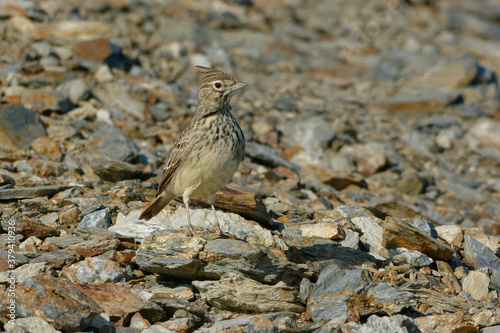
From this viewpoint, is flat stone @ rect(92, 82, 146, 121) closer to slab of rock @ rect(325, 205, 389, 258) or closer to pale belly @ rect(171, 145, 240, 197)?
slab of rock @ rect(325, 205, 389, 258)

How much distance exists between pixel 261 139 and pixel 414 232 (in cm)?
726

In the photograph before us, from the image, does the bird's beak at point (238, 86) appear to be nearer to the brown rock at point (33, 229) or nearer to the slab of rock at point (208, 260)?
the slab of rock at point (208, 260)

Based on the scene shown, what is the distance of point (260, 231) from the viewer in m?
8.66

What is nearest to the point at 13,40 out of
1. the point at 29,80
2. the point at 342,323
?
the point at 29,80

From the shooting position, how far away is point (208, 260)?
7422 millimetres

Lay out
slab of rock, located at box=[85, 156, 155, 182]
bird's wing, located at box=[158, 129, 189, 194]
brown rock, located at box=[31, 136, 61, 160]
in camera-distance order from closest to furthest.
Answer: bird's wing, located at box=[158, 129, 189, 194] → slab of rock, located at box=[85, 156, 155, 182] → brown rock, located at box=[31, 136, 61, 160]

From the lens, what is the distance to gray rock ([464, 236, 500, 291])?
29.9ft

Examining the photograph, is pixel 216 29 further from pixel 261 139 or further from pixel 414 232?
pixel 414 232

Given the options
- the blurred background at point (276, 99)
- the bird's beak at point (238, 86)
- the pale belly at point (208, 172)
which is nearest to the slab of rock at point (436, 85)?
the blurred background at point (276, 99)

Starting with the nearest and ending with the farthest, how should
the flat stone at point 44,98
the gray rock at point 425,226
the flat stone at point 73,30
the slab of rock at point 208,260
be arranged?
the slab of rock at point 208,260 < the gray rock at point 425,226 < the flat stone at point 44,98 < the flat stone at point 73,30

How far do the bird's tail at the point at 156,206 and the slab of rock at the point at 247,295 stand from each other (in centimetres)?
153

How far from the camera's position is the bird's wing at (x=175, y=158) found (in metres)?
8.08

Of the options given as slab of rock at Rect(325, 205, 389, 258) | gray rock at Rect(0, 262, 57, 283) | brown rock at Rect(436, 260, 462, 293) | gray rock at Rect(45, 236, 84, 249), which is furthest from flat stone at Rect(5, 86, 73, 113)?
brown rock at Rect(436, 260, 462, 293)

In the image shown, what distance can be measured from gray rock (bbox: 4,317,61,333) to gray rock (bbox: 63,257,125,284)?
115 cm
